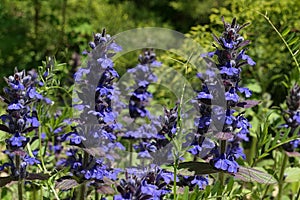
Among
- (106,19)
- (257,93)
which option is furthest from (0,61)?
(257,93)

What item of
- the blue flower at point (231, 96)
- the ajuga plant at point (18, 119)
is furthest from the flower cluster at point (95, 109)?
the blue flower at point (231, 96)

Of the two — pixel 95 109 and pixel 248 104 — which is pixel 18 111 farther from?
pixel 248 104

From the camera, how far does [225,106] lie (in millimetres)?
1830

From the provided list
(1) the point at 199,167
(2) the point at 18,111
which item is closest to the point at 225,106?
(1) the point at 199,167

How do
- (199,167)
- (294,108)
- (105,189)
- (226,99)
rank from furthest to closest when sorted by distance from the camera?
1. (294,108)
2. (105,189)
3. (199,167)
4. (226,99)

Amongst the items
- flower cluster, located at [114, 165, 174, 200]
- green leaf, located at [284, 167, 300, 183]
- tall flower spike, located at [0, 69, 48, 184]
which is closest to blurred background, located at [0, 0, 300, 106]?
green leaf, located at [284, 167, 300, 183]

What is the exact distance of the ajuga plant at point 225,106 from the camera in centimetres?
180

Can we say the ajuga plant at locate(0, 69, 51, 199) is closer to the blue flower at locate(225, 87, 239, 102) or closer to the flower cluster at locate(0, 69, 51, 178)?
the flower cluster at locate(0, 69, 51, 178)

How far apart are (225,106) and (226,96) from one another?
0.19ft

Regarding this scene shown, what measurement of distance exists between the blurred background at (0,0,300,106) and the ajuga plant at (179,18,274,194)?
2.35 ft

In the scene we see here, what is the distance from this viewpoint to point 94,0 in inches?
217

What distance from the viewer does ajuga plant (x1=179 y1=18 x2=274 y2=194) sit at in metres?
1.80

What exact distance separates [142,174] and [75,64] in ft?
6.42

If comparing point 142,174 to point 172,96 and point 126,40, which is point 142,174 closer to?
point 172,96
